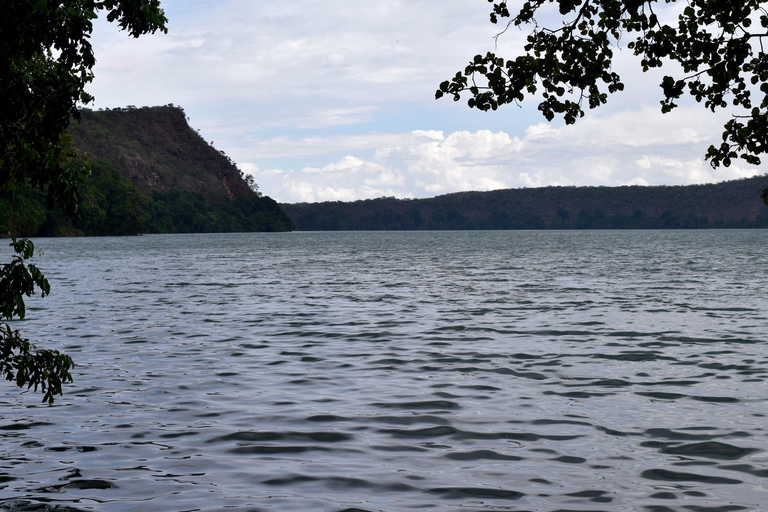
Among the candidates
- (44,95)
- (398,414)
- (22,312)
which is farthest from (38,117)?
(398,414)

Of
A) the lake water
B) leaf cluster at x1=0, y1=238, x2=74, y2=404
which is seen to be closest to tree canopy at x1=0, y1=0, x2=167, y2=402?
leaf cluster at x1=0, y1=238, x2=74, y2=404

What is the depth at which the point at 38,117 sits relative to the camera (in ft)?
32.1

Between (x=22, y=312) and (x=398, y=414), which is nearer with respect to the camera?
(x=22, y=312)

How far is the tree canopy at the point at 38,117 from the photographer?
8.97 m

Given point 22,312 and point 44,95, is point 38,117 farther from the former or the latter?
point 22,312

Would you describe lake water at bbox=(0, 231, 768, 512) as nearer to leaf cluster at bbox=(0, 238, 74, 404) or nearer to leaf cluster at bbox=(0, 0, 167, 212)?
leaf cluster at bbox=(0, 238, 74, 404)

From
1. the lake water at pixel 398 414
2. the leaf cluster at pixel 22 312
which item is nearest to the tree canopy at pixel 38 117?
the leaf cluster at pixel 22 312

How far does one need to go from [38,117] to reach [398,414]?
656 cm

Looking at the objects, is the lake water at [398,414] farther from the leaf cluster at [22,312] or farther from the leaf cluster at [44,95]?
the leaf cluster at [44,95]

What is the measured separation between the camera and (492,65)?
30.8 feet

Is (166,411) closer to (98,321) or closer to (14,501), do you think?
(14,501)

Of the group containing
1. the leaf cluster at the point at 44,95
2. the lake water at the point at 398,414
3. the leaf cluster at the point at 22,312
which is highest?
the leaf cluster at the point at 44,95

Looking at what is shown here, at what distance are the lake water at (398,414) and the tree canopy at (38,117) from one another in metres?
1.48

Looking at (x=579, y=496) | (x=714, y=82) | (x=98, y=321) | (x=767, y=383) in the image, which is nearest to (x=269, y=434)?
(x=579, y=496)
